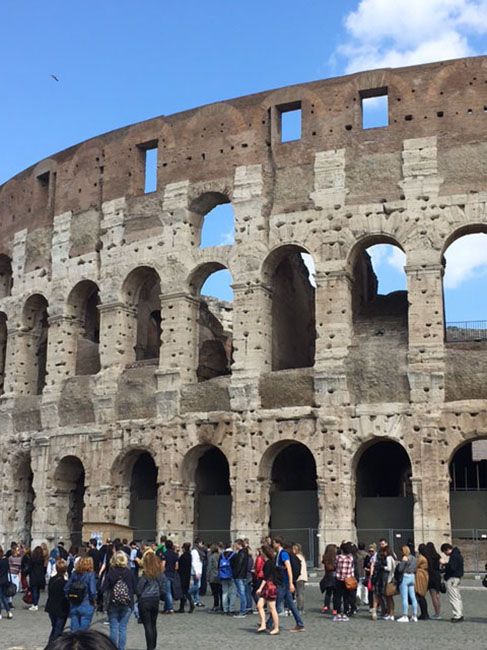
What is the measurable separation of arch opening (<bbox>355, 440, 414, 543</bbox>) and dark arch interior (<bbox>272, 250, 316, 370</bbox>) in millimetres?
3329

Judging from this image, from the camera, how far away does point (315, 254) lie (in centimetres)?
2214

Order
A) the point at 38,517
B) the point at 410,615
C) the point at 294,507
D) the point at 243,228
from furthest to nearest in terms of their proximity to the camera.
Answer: the point at 38,517 < the point at 243,228 < the point at 294,507 < the point at 410,615

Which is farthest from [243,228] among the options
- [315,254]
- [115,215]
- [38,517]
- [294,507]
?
[38,517]

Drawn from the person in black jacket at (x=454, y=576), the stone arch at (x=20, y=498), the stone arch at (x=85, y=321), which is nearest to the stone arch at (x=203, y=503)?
the stone arch at (x=85, y=321)

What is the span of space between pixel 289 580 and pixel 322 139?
536 inches

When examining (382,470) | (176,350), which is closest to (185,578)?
(176,350)

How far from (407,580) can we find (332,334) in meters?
9.49

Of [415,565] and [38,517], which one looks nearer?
[415,565]

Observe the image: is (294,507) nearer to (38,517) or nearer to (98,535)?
(98,535)

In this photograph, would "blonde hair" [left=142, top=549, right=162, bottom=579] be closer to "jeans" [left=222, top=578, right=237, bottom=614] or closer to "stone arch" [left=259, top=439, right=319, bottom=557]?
"jeans" [left=222, top=578, right=237, bottom=614]

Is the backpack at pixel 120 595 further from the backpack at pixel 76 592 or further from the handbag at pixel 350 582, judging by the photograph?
the handbag at pixel 350 582

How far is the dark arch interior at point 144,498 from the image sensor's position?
23.4m

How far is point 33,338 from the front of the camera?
27969 millimetres

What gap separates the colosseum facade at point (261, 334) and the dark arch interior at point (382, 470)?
4.4 inches
